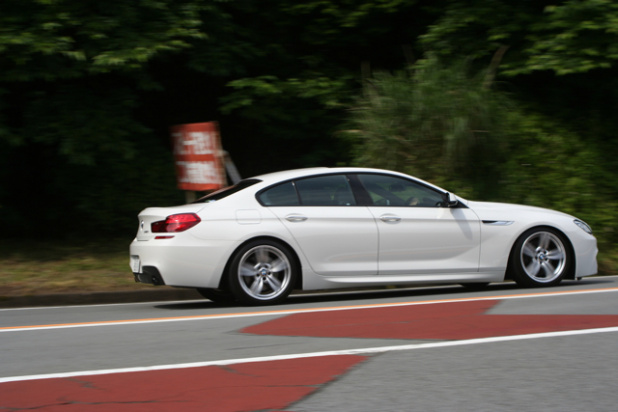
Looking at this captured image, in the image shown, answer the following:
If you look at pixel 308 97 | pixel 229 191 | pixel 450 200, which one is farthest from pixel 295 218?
pixel 308 97

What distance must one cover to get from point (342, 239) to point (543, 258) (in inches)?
94.5

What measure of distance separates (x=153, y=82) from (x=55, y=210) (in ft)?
9.60

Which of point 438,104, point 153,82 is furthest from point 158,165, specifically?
point 438,104

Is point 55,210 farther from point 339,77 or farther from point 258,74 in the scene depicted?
point 339,77

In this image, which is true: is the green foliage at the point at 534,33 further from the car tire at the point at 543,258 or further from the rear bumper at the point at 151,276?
the rear bumper at the point at 151,276

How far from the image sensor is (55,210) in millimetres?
14656

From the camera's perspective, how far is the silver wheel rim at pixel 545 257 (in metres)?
9.44

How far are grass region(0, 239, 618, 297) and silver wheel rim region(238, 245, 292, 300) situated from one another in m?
2.31

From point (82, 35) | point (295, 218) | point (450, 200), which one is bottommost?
point (295, 218)

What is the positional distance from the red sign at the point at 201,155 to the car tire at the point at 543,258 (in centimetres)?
378

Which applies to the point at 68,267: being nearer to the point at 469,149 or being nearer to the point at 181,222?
the point at 181,222

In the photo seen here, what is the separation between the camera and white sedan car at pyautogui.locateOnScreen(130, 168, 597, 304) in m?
8.38

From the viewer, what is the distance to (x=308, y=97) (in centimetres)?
1483

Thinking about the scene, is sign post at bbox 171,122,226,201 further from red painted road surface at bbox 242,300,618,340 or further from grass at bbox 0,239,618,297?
red painted road surface at bbox 242,300,618,340
